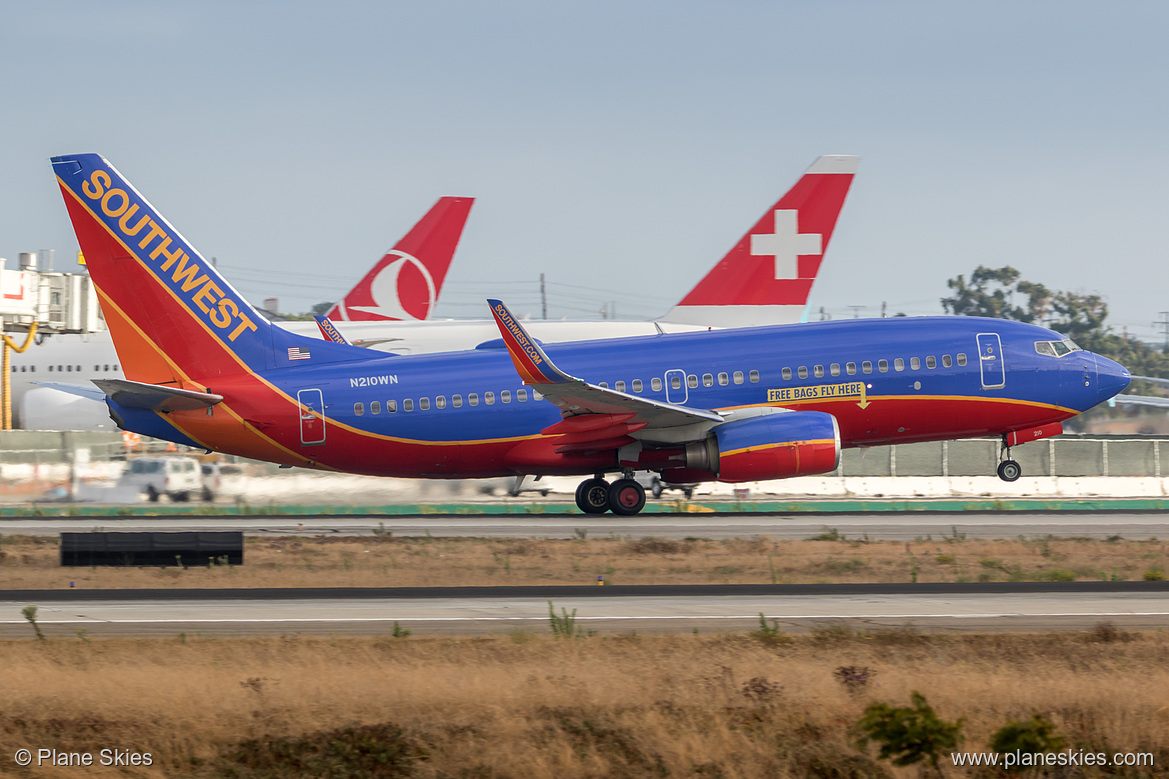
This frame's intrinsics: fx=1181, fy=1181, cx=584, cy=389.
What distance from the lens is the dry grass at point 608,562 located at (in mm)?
22078

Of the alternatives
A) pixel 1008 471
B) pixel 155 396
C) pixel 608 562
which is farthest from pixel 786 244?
pixel 155 396

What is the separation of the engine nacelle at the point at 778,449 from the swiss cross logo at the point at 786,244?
14.6m

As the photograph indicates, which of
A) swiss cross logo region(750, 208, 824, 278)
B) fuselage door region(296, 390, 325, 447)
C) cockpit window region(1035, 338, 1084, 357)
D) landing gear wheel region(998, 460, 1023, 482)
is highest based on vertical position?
swiss cross logo region(750, 208, 824, 278)

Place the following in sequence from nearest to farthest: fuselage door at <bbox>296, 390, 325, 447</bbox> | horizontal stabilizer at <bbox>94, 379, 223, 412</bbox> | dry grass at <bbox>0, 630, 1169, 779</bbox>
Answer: dry grass at <bbox>0, 630, 1169, 779</bbox> → horizontal stabilizer at <bbox>94, 379, 223, 412</bbox> → fuselage door at <bbox>296, 390, 325, 447</bbox>

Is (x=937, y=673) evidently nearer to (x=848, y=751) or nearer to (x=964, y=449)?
(x=848, y=751)

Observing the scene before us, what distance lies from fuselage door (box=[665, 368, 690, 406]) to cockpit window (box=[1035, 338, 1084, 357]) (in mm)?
10334

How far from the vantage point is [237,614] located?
59.9ft

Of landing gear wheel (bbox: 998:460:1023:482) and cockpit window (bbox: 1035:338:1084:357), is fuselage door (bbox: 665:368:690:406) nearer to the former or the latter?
landing gear wheel (bbox: 998:460:1023:482)

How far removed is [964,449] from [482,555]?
86.1 ft

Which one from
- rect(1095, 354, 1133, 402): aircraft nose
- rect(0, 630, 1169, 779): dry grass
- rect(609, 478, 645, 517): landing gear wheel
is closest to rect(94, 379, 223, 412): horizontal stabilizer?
rect(609, 478, 645, 517): landing gear wheel

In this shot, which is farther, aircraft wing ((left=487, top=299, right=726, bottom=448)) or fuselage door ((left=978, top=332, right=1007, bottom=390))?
fuselage door ((left=978, top=332, right=1007, bottom=390))

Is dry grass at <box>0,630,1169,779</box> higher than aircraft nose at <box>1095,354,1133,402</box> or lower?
lower

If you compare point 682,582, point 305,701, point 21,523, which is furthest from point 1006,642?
point 21,523

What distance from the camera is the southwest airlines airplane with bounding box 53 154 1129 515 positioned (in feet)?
103
